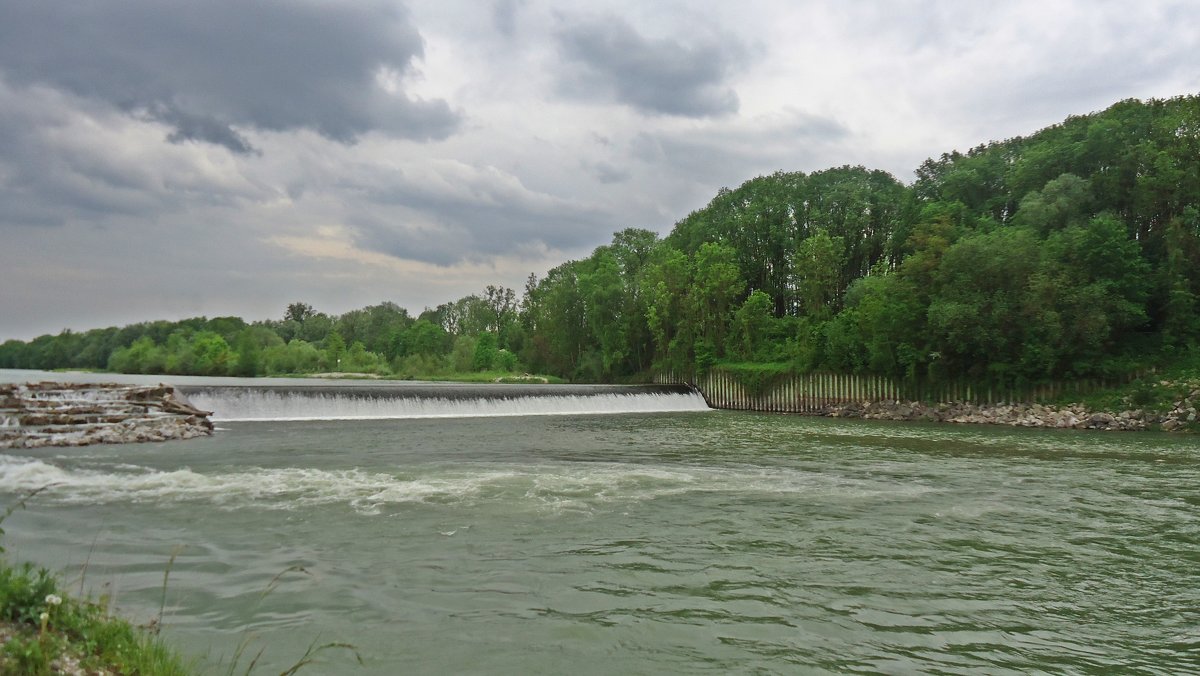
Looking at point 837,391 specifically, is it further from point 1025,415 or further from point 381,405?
point 381,405

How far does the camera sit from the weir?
27.4m

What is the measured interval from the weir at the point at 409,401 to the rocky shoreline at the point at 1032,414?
439 inches

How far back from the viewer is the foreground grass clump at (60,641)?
3514mm

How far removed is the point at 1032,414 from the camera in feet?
101

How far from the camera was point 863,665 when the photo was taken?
5270mm

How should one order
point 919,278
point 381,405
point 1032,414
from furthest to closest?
point 919,278 < point 1032,414 < point 381,405

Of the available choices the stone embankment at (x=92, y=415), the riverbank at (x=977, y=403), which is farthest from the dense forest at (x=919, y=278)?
the stone embankment at (x=92, y=415)

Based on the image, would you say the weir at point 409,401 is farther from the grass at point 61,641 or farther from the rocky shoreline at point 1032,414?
the grass at point 61,641

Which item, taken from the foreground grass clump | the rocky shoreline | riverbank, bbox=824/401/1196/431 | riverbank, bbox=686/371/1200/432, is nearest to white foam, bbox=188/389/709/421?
riverbank, bbox=686/371/1200/432

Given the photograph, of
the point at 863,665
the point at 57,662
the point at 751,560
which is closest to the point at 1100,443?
the point at 751,560

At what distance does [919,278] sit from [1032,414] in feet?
29.8

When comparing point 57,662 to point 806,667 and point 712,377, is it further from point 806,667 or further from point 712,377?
point 712,377

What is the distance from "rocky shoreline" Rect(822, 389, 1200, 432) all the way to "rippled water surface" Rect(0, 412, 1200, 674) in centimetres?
1408

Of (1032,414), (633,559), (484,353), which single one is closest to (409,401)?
(633,559)
